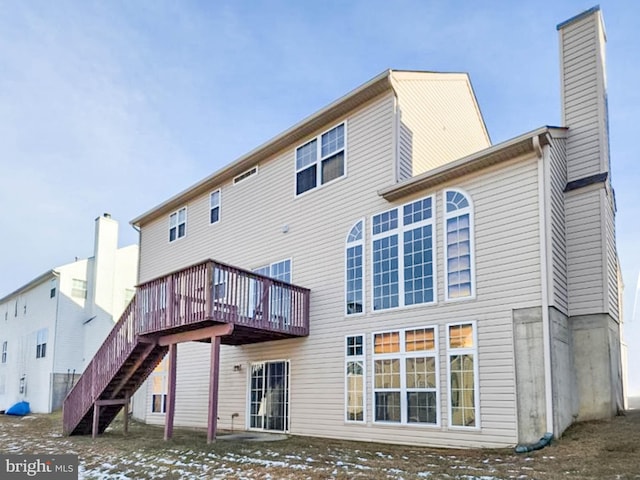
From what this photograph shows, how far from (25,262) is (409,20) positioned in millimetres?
44656

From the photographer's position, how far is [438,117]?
13688mm

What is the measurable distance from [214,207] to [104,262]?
12.8m

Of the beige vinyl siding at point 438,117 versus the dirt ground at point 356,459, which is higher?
the beige vinyl siding at point 438,117

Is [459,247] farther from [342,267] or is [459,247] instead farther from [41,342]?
[41,342]

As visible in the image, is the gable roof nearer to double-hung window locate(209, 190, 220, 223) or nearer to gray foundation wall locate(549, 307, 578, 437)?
double-hung window locate(209, 190, 220, 223)

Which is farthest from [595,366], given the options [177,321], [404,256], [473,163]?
[177,321]

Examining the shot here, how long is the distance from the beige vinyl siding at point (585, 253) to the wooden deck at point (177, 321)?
5729 mm

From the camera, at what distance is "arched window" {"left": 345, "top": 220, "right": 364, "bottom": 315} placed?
11781 millimetres

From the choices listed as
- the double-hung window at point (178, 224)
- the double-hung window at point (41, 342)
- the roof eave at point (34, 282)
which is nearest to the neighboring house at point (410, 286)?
the double-hung window at point (178, 224)

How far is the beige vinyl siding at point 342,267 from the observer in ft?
30.2

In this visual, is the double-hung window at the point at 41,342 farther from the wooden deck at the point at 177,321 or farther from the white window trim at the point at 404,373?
the white window trim at the point at 404,373

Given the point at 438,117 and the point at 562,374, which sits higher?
the point at 438,117

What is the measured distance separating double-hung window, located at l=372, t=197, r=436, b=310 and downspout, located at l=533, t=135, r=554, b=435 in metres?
2.11

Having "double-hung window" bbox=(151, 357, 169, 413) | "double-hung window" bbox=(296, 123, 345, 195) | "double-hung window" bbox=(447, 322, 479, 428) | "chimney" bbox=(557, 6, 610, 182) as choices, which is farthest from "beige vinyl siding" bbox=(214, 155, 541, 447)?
"double-hung window" bbox=(151, 357, 169, 413)
